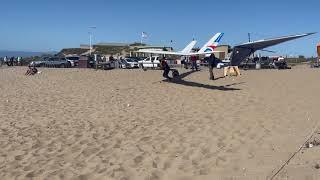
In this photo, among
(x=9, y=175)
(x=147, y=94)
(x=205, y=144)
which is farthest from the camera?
(x=147, y=94)

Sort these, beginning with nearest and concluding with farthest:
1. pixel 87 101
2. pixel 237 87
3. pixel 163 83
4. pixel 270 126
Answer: pixel 270 126, pixel 87 101, pixel 237 87, pixel 163 83

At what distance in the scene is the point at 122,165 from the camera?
7.30 metres

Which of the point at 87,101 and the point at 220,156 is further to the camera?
the point at 87,101

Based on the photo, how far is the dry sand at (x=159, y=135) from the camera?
6.92m

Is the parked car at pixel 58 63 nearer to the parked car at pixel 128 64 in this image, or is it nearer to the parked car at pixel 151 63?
the parked car at pixel 128 64

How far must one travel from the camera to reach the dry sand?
6918 millimetres

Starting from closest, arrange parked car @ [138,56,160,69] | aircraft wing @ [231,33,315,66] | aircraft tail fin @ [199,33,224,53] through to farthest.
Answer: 1. aircraft wing @ [231,33,315,66]
2. parked car @ [138,56,160,69]
3. aircraft tail fin @ [199,33,224,53]

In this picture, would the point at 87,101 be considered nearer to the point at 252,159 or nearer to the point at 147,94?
the point at 147,94

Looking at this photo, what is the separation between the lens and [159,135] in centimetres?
964

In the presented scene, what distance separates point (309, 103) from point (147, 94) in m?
6.45

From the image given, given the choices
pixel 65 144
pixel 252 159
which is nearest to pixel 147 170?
pixel 252 159

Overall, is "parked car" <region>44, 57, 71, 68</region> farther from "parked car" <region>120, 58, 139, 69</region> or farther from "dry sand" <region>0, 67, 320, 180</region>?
"dry sand" <region>0, 67, 320, 180</region>

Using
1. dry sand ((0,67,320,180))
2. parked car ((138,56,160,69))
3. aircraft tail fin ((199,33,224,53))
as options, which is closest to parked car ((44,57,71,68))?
parked car ((138,56,160,69))

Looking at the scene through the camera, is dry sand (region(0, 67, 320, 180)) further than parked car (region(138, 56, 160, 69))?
No
